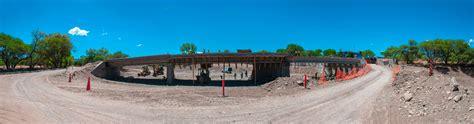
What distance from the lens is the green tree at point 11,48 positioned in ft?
154

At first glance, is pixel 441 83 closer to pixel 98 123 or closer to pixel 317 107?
pixel 317 107

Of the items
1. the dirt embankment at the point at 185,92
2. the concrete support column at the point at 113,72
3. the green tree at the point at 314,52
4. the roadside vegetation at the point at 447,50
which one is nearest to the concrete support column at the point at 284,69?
the dirt embankment at the point at 185,92

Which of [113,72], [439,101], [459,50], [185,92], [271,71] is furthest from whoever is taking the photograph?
[459,50]

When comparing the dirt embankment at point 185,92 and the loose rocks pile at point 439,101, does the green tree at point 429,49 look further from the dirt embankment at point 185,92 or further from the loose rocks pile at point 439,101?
the loose rocks pile at point 439,101

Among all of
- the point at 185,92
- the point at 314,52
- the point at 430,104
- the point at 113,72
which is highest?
the point at 314,52

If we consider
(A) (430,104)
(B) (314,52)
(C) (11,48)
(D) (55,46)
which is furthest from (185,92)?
(B) (314,52)

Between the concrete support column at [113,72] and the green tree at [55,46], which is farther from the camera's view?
the green tree at [55,46]

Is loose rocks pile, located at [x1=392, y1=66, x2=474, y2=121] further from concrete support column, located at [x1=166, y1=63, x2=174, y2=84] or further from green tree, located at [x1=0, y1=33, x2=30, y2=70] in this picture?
green tree, located at [x1=0, y1=33, x2=30, y2=70]

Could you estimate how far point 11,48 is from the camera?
156 feet

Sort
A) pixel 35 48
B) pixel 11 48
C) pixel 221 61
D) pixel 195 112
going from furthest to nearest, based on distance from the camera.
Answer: pixel 35 48 → pixel 11 48 → pixel 221 61 → pixel 195 112

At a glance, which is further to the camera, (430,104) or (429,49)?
(429,49)

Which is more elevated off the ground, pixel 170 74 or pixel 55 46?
pixel 55 46

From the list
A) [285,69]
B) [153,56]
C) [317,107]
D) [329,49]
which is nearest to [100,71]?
[153,56]

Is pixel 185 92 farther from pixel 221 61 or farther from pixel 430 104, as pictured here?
pixel 430 104
